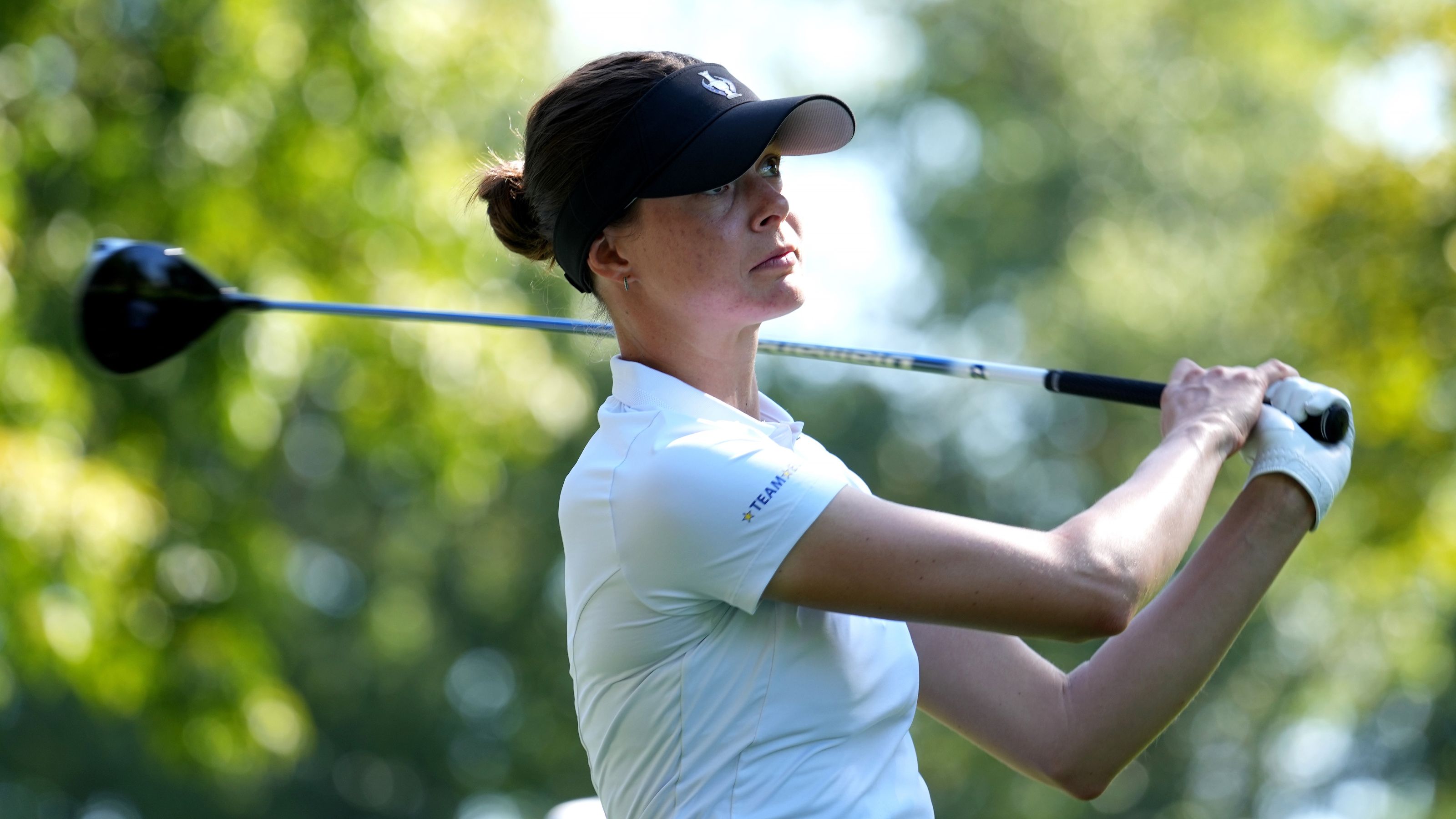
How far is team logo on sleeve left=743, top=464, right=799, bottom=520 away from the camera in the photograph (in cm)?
198

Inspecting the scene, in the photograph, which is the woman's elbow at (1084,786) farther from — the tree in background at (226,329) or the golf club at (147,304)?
Result: the tree in background at (226,329)

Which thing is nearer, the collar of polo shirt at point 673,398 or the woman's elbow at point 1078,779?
the collar of polo shirt at point 673,398

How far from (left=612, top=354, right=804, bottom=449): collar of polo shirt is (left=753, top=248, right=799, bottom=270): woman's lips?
0.65 ft

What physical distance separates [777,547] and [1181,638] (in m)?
0.72

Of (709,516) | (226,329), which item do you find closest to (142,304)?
(226,329)

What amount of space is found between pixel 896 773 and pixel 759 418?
61 cm

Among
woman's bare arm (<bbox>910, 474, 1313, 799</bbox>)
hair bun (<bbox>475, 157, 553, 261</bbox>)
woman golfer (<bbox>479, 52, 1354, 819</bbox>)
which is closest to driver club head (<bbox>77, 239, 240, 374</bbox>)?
hair bun (<bbox>475, 157, 553, 261</bbox>)

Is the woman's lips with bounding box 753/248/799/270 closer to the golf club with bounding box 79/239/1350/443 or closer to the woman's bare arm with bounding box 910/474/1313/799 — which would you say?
the woman's bare arm with bounding box 910/474/1313/799

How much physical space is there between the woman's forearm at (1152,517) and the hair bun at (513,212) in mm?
1006

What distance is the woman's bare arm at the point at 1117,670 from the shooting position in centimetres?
230

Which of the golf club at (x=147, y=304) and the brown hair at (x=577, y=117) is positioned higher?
the brown hair at (x=577, y=117)

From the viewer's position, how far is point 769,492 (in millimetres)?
1996

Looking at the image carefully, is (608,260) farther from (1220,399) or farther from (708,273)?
(1220,399)

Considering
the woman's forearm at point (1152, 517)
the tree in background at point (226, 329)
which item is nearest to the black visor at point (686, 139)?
the woman's forearm at point (1152, 517)
